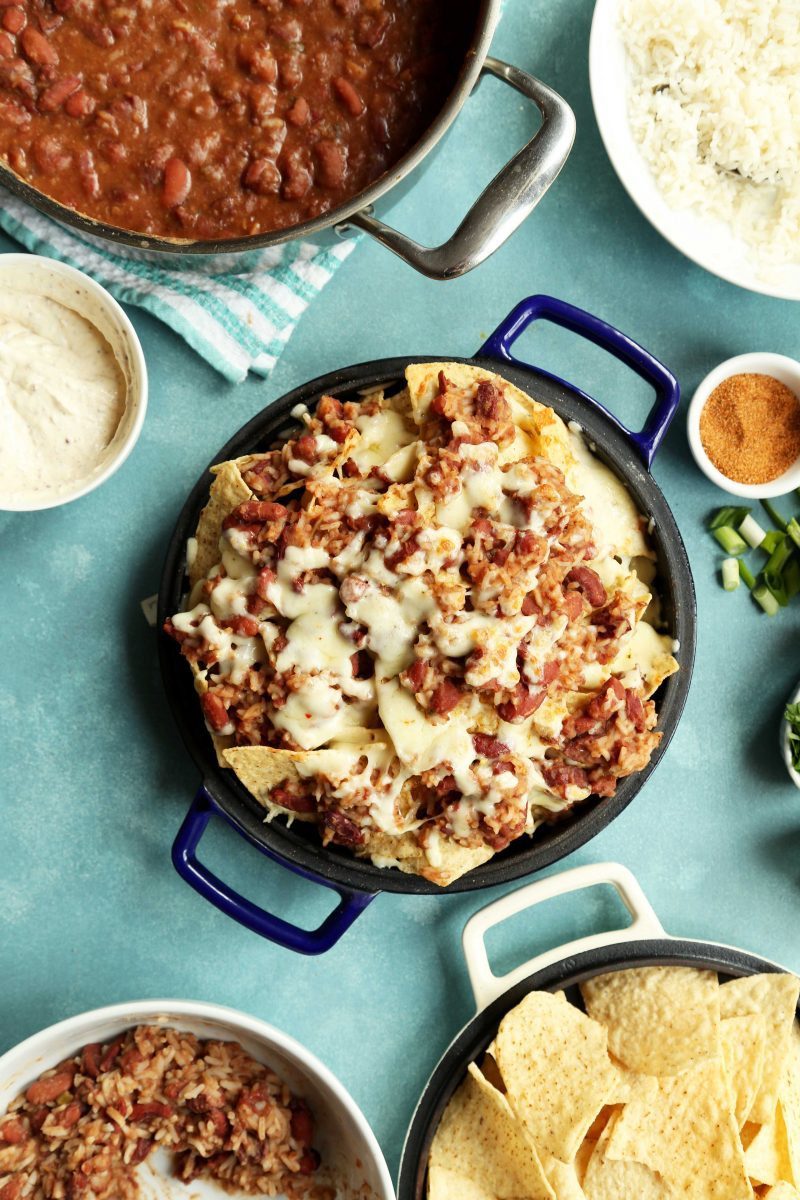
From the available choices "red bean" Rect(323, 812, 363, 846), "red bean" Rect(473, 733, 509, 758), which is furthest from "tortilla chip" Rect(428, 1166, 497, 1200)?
"red bean" Rect(473, 733, 509, 758)

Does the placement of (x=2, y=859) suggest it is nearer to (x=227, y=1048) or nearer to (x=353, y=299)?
(x=227, y=1048)

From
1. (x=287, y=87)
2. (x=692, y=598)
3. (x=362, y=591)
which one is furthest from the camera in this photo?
(x=692, y=598)

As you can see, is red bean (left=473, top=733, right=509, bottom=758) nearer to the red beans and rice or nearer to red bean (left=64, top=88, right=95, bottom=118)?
the red beans and rice

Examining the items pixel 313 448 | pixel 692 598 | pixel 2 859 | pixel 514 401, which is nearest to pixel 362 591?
pixel 313 448

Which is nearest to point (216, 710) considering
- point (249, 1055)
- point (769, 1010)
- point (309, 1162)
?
point (249, 1055)

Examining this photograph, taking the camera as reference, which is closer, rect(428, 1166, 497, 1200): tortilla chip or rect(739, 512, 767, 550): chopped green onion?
rect(428, 1166, 497, 1200): tortilla chip

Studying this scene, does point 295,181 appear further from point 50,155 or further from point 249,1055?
point 249,1055
